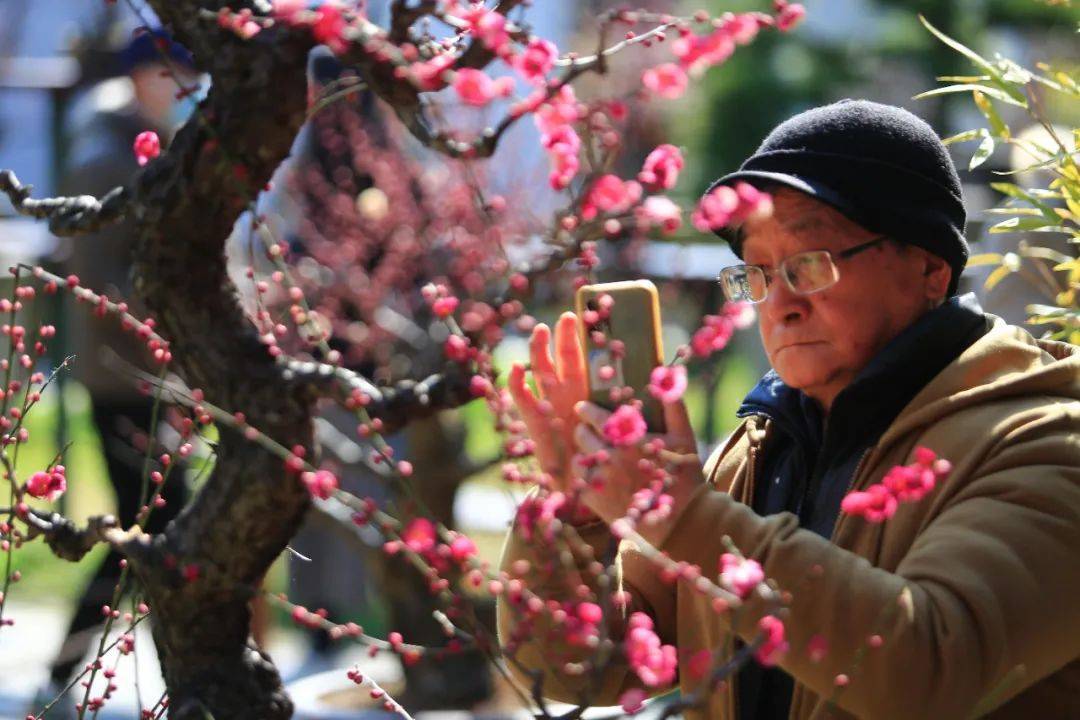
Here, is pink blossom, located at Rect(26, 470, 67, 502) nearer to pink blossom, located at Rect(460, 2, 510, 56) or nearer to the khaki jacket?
the khaki jacket

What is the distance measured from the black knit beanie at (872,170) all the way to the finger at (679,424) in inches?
13.6

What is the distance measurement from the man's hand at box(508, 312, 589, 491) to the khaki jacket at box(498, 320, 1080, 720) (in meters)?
0.12

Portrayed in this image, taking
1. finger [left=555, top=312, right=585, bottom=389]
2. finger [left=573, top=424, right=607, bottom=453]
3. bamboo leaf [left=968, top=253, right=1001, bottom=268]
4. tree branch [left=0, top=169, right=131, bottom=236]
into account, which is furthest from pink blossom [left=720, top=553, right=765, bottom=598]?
bamboo leaf [left=968, top=253, right=1001, bottom=268]

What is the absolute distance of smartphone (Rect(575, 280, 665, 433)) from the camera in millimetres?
1393

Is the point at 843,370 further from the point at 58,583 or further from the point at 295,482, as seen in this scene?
the point at 58,583

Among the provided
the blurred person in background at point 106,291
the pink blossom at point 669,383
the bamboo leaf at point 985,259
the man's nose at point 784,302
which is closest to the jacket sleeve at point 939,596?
the pink blossom at point 669,383

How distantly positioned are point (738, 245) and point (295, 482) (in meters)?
0.69

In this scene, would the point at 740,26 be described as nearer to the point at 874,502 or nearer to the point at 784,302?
the point at 874,502

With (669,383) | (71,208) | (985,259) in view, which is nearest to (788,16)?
(669,383)

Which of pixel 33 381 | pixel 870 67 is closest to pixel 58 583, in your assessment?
pixel 870 67

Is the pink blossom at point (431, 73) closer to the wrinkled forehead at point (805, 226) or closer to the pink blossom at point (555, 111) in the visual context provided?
the pink blossom at point (555, 111)

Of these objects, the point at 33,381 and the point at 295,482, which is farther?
the point at 33,381

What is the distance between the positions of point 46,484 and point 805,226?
95cm

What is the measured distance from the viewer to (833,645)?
1.33 meters
